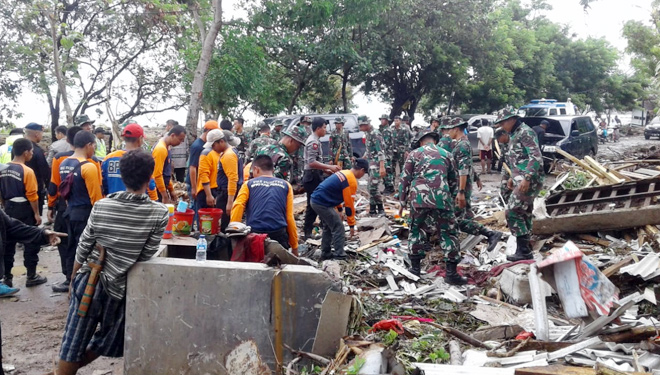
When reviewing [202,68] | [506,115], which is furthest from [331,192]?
[202,68]

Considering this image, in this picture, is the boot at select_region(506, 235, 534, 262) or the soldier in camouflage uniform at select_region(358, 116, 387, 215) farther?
the soldier in camouflage uniform at select_region(358, 116, 387, 215)

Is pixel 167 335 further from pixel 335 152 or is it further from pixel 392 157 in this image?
pixel 392 157

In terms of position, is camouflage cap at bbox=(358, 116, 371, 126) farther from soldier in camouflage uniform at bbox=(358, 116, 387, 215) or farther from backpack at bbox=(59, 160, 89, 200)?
backpack at bbox=(59, 160, 89, 200)

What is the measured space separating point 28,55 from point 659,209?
56.0ft

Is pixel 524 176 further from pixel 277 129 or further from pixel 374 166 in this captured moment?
pixel 277 129

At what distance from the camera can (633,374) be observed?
3189mm

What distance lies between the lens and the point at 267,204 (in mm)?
5074

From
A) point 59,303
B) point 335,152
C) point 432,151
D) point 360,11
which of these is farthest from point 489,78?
point 59,303

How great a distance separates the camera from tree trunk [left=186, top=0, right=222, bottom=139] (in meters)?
11.7

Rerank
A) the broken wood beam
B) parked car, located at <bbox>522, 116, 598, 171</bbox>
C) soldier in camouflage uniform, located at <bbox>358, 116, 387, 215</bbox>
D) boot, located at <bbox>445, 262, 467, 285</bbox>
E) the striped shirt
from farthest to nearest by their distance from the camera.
Result: parked car, located at <bbox>522, 116, 598, 171</bbox>
soldier in camouflage uniform, located at <bbox>358, 116, 387, 215</bbox>
boot, located at <bbox>445, 262, 467, 285</bbox>
the broken wood beam
the striped shirt

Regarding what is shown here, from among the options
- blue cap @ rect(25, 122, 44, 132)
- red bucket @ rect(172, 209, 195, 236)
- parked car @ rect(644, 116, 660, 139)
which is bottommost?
red bucket @ rect(172, 209, 195, 236)

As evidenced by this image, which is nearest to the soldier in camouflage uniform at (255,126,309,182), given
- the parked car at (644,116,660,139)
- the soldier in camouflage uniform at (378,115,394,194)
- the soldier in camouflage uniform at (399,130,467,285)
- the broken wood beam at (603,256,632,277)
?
the soldier in camouflage uniform at (399,130,467,285)

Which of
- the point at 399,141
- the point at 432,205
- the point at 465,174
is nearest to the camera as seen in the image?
the point at 432,205

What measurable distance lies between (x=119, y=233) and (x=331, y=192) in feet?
12.1
